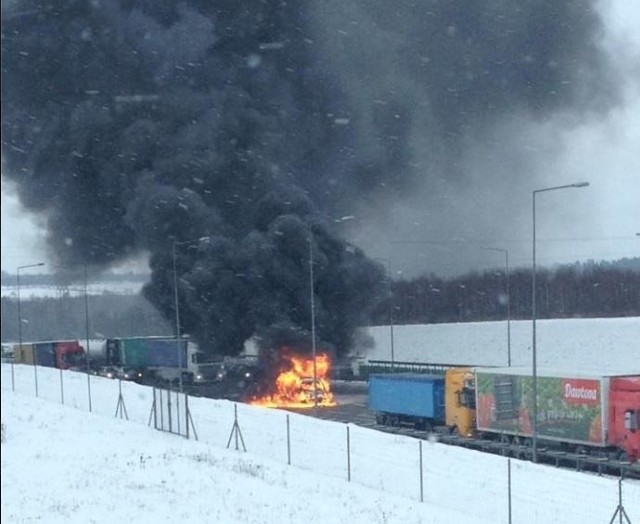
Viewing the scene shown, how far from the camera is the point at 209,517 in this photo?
12328 millimetres

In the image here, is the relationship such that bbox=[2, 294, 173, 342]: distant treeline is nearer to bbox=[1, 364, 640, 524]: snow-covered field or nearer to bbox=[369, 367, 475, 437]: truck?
bbox=[369, 367, 475, 437]: truck

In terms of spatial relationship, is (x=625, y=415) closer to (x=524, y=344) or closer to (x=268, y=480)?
(x=268, y=480)

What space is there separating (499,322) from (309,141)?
16.7m

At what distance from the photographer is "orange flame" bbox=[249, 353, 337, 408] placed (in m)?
41.4

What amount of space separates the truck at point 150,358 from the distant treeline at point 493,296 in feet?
43.5

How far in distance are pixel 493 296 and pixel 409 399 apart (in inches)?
1410

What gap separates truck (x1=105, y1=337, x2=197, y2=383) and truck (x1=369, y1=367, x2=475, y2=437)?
757 inches

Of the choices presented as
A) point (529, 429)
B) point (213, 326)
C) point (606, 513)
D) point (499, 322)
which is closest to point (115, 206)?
point (213, 326)

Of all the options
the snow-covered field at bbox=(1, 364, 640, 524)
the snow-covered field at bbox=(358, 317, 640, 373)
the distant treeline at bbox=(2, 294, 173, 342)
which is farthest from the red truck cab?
the distant treeline at bbox=(2, 294, 173, 342)

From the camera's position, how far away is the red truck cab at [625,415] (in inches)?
930

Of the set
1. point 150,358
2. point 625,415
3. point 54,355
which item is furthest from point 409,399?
point 54,355

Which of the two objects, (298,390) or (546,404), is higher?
(546,404)

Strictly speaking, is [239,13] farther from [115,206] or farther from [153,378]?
[153,378]

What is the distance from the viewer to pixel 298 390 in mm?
42219
